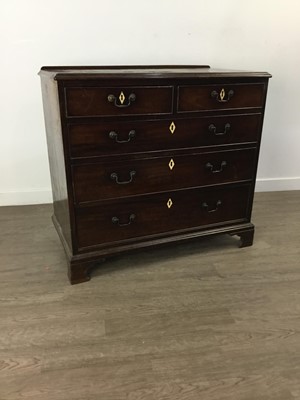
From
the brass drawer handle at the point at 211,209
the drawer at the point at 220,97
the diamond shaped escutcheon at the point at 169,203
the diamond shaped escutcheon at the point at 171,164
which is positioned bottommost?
the brass drawer handle at the point at 211,209

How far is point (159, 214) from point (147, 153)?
31cm

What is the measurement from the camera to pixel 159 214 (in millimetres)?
1665

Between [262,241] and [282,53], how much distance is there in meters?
1.25

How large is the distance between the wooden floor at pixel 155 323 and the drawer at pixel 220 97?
29.0 inches

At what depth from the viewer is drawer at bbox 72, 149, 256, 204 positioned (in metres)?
1.48

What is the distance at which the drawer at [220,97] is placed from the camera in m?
1.51

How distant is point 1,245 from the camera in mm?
1879

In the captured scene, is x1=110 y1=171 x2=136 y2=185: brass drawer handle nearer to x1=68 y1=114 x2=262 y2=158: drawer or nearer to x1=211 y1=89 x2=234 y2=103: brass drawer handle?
x1=68 y1=114 x2=262 y2=158: drawer

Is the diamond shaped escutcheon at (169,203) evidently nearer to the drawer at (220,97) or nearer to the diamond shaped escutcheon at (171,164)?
the diamond shaped escutcheon at (171,164)

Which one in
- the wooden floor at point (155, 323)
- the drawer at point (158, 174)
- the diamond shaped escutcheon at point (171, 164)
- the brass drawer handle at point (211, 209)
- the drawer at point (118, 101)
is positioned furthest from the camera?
the brass drawer handle at point (211, 209)

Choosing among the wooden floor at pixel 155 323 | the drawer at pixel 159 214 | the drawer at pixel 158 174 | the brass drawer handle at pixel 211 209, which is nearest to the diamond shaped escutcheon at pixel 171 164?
the drawer at pixel 158 174

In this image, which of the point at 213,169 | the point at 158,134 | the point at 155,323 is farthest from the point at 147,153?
the point at 155,323

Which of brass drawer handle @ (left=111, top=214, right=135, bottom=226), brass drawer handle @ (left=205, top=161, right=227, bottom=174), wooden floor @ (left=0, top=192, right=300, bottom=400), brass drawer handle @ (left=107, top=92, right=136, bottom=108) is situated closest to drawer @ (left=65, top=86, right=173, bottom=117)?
brass drawer handle @ (left=107, top=92, right=136, bottom=108)

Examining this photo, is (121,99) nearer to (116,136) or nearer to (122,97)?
(122,97)
